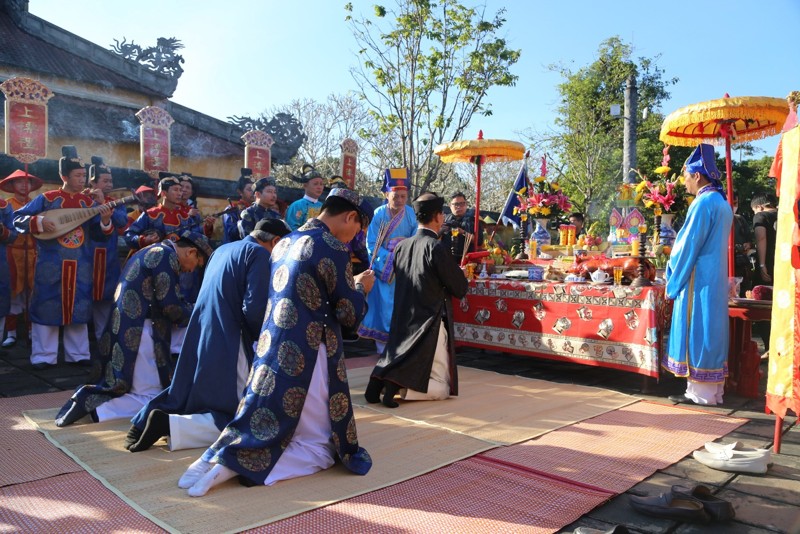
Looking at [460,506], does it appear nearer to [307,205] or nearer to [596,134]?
[307,205]

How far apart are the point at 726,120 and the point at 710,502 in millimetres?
3947

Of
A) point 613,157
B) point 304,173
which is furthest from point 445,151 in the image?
point 613,157

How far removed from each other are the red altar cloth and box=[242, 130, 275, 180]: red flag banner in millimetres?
5695

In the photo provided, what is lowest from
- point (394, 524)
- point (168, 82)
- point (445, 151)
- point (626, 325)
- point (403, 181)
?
point (394, 524)

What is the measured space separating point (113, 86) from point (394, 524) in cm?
1353

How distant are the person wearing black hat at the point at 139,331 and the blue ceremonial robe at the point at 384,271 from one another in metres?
2.41

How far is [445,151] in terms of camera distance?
23.2ft

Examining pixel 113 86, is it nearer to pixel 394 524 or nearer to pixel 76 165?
pixel 76 165

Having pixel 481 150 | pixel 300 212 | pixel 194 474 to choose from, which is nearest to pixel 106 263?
pixel 300 212

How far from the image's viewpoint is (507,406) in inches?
176

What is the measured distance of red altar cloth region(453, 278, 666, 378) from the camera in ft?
15.7

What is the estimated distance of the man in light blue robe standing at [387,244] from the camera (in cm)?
603

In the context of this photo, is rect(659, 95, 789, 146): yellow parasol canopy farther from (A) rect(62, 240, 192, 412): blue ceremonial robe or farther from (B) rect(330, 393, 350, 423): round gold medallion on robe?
(A) rect(62, 240, 192, 412): blue ceremonial robe

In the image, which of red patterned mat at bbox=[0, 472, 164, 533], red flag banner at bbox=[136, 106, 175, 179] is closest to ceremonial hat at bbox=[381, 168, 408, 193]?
red patterned mat at bbox=[0, 472, 164, 533]
